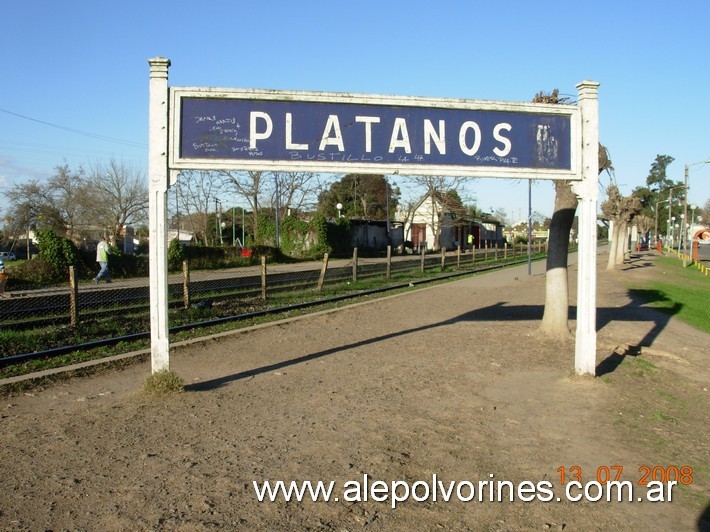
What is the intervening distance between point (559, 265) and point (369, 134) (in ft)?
16.3

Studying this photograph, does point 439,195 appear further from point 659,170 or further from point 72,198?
point 659,170

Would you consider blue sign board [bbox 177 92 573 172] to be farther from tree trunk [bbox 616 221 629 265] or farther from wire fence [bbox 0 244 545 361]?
tree trunk [bbox 616 221 629 265]

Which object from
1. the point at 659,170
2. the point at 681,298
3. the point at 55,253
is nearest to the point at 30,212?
the point at 55,253

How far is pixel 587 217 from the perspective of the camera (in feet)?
24.4

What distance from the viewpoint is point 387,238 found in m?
54.9

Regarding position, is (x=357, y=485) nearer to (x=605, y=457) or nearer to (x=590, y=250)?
(x=605, y=457)

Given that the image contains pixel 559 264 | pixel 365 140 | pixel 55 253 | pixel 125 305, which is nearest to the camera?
pixel 365 140

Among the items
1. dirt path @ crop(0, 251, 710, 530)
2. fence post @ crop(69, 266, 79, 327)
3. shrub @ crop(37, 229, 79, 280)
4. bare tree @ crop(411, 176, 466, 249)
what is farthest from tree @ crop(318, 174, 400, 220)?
dirt path @ crop(0, 251, 710, 530)

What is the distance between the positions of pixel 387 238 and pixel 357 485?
50.8m

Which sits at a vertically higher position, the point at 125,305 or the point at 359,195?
the point at 359,195

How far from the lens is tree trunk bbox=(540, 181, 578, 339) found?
34.7 feet

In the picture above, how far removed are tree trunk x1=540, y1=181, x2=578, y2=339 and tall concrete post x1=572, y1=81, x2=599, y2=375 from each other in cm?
299

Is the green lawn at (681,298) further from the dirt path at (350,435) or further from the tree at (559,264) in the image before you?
the dirt path at (350,435)

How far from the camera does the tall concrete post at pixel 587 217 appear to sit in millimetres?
7477
